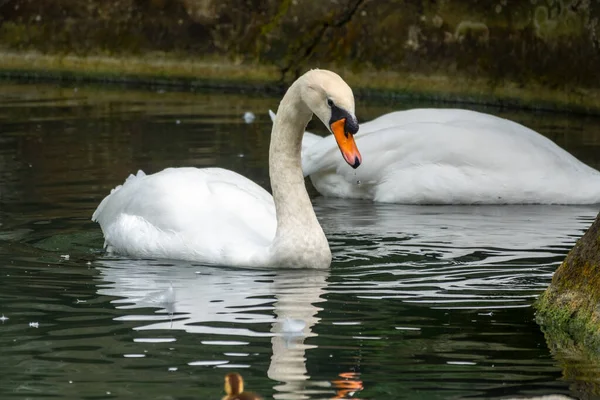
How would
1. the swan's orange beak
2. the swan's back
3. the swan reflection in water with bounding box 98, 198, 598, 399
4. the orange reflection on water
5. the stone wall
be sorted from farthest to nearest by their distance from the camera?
the stone wall
the swan's back
the swan's orange beak
the swan reflection in water with bounding box 98, 198, 598, 399
the orange reflection on water

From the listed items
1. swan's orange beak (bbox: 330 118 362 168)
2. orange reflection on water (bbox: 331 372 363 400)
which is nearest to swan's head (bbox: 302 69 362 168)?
swan's orange beak (bbox: 330 118 362 168)

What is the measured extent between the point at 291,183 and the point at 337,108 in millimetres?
804

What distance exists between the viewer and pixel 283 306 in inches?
274

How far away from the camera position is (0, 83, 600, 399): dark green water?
18.2 ft

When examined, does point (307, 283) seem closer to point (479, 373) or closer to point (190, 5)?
point (479, 373)

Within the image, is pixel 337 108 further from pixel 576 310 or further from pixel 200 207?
pixel 576 310

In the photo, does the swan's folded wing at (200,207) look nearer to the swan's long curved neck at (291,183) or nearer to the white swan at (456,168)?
the swan's long curved neck at (291,183)

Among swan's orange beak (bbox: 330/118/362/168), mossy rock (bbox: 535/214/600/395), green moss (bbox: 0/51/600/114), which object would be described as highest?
swan's orange beak (bbox: 330/118/362/168)

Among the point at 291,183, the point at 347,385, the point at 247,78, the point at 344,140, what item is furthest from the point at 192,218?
the point at 247,78

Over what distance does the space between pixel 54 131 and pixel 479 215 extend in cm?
533

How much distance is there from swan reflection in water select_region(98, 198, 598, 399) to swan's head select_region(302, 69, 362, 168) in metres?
0.71

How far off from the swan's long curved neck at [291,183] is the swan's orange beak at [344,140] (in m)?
0.48

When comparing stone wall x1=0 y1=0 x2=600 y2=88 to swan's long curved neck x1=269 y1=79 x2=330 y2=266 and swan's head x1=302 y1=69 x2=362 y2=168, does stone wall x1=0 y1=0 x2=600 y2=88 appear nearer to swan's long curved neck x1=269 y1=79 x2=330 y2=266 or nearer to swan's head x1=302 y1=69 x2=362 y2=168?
swan's long curved neck x1=269 y1=79 x2=330 y2=266

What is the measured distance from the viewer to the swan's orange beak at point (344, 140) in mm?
7328
